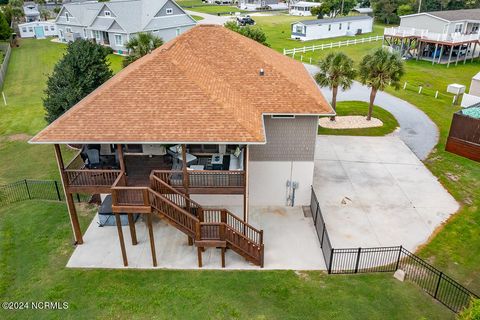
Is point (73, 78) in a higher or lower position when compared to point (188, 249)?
higher

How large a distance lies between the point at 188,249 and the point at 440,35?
42387 millimetres

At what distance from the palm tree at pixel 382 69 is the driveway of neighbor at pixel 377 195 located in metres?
4.24

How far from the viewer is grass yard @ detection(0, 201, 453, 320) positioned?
12.6 m

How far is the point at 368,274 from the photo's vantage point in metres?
14.3

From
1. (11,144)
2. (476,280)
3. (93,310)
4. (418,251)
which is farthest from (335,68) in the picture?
(11,144)

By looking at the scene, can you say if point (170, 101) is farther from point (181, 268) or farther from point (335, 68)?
point (335, 68)

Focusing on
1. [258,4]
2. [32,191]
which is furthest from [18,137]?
[258,4]

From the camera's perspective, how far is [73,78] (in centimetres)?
2467

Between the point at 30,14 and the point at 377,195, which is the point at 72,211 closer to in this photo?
the point at 377,195

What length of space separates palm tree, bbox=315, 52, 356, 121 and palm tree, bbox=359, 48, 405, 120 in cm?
127

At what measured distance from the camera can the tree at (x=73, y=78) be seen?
24141mm

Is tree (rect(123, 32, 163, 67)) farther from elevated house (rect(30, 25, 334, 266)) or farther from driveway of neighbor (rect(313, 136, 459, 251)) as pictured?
driveway of neighbor (rect(313, 136, 459, 251))

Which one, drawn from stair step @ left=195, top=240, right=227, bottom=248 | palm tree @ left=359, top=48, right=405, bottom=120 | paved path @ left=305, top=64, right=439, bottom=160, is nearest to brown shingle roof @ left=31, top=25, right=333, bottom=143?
stair step @ left=195, top=240, right=227, bottom=248

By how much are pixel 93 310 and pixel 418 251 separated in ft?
40.8
